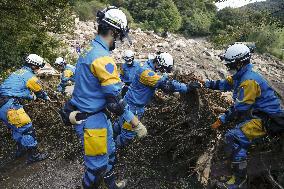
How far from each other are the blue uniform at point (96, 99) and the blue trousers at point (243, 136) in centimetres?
154

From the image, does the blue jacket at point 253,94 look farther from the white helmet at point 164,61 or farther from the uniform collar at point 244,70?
the white helmet at point 164,61

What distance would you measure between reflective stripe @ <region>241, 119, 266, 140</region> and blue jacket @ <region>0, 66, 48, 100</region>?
3547 mm

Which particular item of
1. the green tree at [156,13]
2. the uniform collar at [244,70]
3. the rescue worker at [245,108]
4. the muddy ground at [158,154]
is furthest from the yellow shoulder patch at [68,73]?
the green tree at [156,13]

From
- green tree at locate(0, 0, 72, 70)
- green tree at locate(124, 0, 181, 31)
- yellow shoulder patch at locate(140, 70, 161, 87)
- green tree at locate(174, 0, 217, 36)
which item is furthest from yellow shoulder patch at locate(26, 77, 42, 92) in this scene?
green tree at locate(124, 0, 181, 31)

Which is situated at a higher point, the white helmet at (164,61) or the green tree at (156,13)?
the white helmet at (164,61)

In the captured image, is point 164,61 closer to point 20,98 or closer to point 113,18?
point 113,18

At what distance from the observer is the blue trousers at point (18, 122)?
6109mm

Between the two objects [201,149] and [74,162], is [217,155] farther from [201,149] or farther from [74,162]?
[74,162]

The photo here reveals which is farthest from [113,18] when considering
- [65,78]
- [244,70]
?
[65,78]

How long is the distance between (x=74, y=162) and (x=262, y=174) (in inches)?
125

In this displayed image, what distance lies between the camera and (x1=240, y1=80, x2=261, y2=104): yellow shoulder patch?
4.42 meters

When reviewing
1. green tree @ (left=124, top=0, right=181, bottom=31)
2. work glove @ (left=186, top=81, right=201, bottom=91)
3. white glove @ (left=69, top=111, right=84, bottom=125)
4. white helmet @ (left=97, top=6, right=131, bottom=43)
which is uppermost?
white helmet @ (left=97, top=6, right=131, bottom=43)

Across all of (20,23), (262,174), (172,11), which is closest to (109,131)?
(262,174)

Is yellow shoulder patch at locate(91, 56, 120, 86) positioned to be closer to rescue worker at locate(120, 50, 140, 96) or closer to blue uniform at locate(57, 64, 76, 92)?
rescue worker at locate(120, 50, 140, 96)
